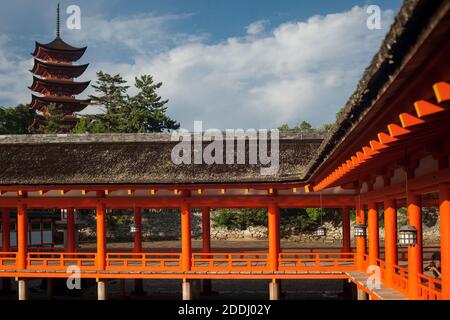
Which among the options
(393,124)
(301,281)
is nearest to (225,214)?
(301,281)

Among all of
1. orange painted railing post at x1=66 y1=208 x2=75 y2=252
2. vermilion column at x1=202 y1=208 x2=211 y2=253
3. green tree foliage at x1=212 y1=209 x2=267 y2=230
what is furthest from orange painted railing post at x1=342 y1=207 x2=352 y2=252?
green tree foliage at x1=212 y1=209 x2=267 y2=230

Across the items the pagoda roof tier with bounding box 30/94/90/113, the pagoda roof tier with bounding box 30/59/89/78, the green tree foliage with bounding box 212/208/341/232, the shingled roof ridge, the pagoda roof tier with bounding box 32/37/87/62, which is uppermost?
the pagoda roof tier with bounding box 32/37/87/62

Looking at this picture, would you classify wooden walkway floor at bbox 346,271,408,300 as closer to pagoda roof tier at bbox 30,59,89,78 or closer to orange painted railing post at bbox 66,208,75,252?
orange painted railing post at bbox 66,208,75,252

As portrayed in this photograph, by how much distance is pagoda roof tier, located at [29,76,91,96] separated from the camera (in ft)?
219

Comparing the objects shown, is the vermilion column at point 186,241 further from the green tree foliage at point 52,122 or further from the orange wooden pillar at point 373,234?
the green tree foliage at point 52,122

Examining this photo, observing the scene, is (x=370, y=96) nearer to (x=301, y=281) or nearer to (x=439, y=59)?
(x=439, y=59)

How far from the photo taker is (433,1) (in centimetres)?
392

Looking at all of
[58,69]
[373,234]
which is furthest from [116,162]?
[58,69]

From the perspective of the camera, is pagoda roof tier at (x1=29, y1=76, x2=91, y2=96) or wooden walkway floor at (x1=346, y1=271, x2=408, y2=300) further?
pagoda roof tier at (x1=29, y1=76, x2=91, y2=96)

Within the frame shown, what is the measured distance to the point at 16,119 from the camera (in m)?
61.7

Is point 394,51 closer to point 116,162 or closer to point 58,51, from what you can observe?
point 116,162

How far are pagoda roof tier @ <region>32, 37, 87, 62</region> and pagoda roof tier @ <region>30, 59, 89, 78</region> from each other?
145cm
